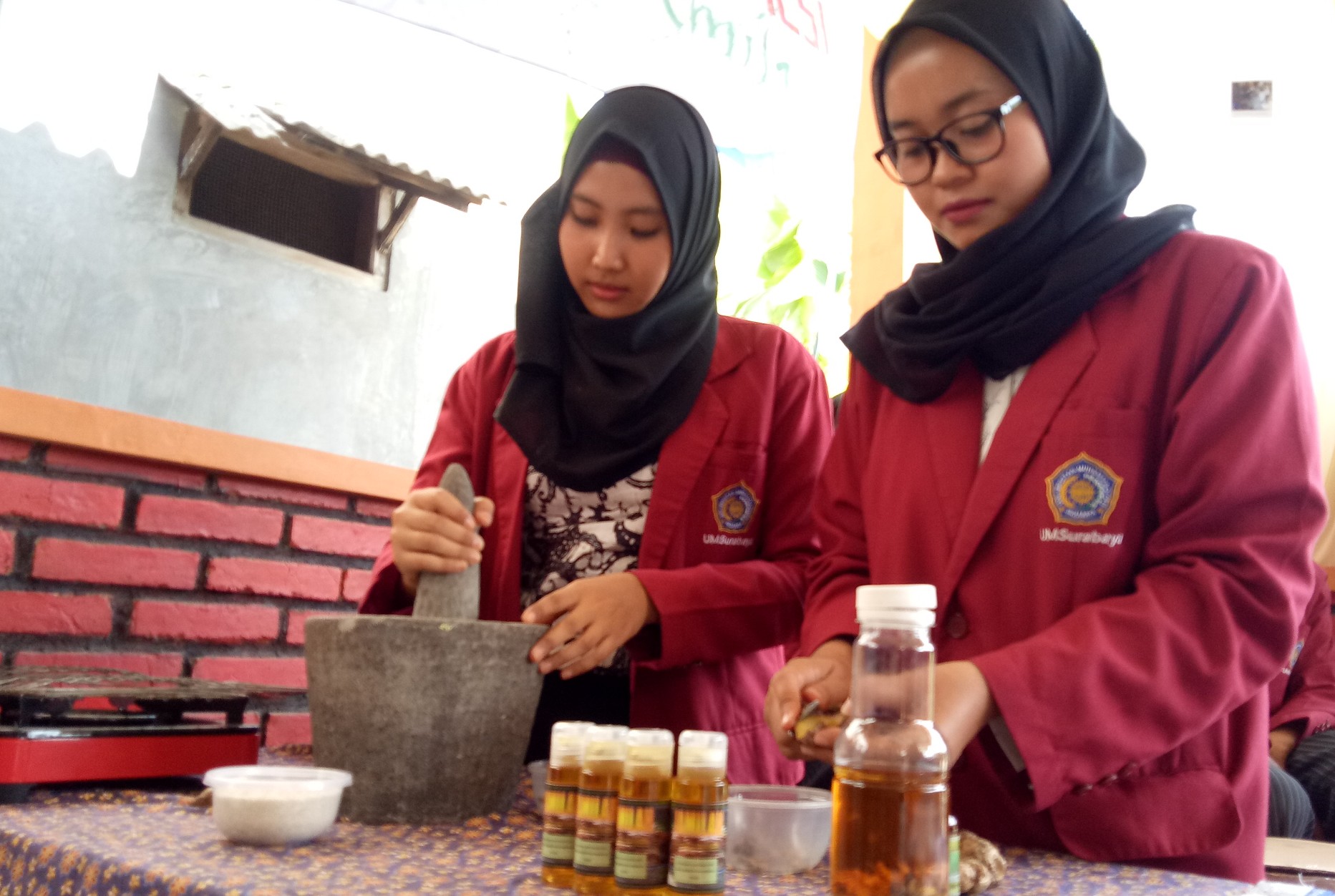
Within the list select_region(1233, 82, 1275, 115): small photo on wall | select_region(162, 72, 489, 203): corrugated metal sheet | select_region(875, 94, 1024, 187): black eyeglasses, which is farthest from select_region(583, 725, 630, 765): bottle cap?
select_region(1233, 82, 1275, 115): small photo on wall

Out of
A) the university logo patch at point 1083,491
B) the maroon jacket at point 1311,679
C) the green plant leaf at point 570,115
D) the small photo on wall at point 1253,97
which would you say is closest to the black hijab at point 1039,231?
the university logo patch at point 1083,491

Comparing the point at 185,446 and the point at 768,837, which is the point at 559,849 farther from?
the point at 185,446

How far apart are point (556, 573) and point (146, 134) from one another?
3.30 ft

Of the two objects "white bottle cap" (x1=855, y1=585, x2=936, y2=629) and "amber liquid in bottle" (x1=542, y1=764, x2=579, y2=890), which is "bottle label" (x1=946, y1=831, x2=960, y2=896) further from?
"amber liquid in bottle" (x1=542, y1=764, x2=579, y2=890)

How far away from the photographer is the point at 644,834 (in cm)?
65

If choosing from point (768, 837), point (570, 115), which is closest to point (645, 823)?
point (768, 837)

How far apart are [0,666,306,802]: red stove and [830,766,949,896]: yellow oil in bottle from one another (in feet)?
2.14

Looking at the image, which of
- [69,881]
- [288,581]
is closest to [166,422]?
[288,581]

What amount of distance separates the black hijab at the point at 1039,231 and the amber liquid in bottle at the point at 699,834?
0.55 m

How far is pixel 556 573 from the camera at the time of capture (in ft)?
4.24

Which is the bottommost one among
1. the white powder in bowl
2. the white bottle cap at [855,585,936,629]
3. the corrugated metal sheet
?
the white powder in bowl

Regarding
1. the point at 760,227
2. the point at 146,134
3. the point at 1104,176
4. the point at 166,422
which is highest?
the point at 760,227

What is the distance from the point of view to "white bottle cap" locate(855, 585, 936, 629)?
0.64 m

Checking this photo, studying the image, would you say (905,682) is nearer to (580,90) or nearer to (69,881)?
(69,881)
